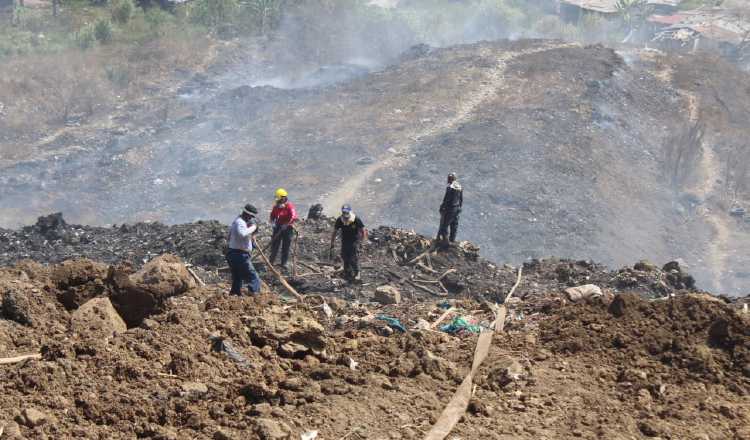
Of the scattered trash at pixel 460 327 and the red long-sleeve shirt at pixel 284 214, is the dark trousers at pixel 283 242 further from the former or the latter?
the scattered trash at pixel 460 327

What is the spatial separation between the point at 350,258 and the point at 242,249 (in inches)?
123

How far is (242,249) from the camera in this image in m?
10.0

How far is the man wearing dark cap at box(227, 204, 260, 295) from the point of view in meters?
9.94

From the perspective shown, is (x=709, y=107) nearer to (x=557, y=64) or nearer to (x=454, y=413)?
(x=557, y=64)

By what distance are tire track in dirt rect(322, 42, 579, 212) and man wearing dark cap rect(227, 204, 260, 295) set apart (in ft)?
34.2

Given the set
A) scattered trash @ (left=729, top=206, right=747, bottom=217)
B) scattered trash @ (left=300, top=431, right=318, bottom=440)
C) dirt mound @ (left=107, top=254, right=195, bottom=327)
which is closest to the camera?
scattered trash @ (left=300, top=431, right=318, bottom=440)

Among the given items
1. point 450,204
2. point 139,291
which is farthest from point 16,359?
point 450,204

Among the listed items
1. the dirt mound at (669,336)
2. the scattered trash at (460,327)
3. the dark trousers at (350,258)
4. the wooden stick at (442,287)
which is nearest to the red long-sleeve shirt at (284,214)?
the dark trousers at (350,258)

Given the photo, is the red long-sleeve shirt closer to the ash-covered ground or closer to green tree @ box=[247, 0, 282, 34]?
the ash-covered ground

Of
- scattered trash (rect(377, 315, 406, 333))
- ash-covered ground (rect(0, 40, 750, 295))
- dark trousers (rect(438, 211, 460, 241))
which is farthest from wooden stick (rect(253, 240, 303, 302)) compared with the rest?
ash-covered ground (rect(0, 40, 750, 295))

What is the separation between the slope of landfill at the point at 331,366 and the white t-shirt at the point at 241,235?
65 centimetres

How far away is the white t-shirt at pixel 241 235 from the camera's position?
9.91 meters

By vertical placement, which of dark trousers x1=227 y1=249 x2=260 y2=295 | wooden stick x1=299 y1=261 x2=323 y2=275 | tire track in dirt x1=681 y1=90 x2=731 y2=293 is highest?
dark trousers x1=227 y1=249 x2=260 y2=295

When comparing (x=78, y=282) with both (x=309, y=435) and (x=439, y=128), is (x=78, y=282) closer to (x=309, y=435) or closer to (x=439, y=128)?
(x=309, y=435)
